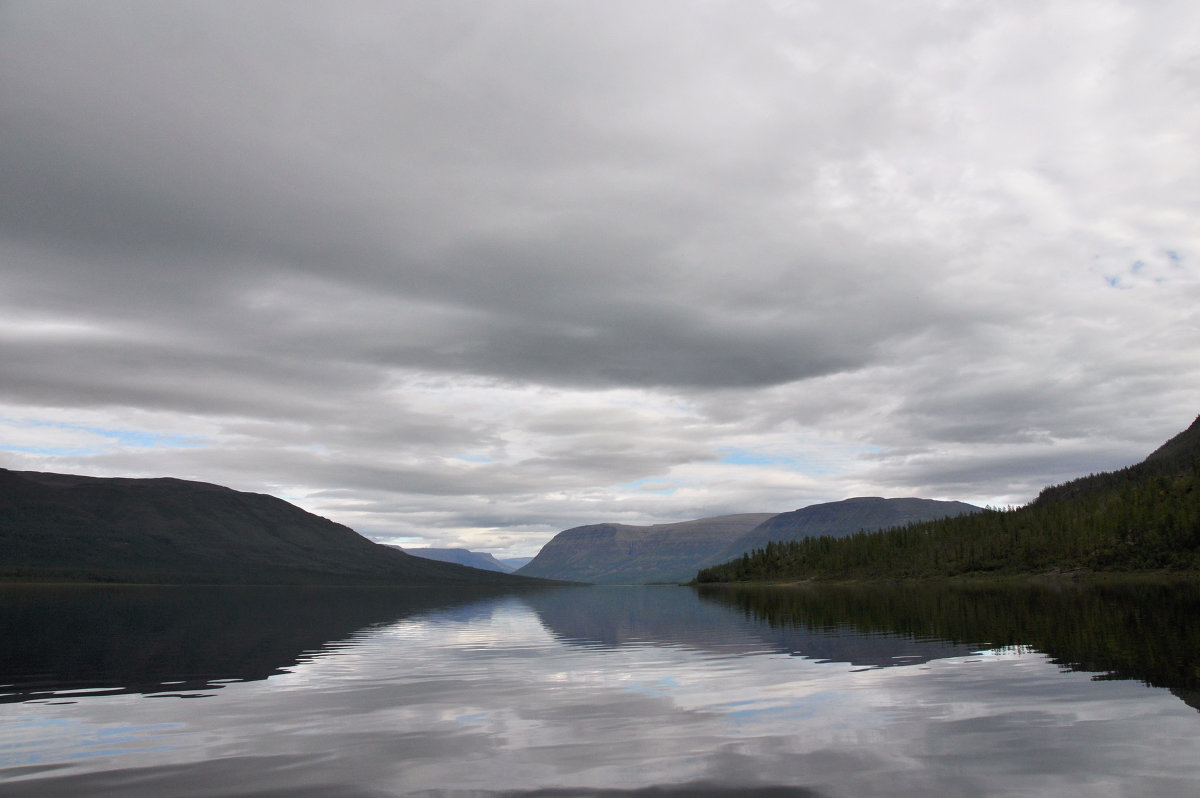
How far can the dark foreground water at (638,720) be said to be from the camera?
16281mm

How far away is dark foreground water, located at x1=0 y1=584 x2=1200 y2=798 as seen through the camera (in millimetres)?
16281

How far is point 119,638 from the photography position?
6219cm

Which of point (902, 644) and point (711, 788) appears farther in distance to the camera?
point (902, 644)

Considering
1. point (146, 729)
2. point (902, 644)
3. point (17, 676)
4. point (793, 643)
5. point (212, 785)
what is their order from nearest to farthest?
point (212, 785) → point (146, 729) → point (17, 676) → point (902, 644) → point (793, 643)

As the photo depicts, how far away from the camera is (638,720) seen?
2348 centimetres

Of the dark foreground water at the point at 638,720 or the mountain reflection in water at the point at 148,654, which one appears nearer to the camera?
the dark foreground water at the point at 638,720

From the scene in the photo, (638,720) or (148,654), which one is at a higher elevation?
(638,720)

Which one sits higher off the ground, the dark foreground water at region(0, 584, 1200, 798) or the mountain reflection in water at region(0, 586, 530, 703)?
the dark foreground water at region(0, 584, 1200, 798)

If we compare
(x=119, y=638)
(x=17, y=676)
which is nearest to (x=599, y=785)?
(x=17, y=676)

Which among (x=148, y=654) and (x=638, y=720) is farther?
(x=148, y=654)

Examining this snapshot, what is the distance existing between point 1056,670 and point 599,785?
75.4 ft

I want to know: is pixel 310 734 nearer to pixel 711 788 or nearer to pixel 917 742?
pixel 711 788

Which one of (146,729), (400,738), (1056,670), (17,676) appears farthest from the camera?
(17,676)

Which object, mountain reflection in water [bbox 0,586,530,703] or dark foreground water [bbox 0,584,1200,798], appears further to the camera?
mountain reflection in water [bbox 0,586,530,703]
